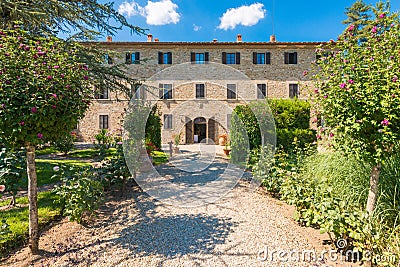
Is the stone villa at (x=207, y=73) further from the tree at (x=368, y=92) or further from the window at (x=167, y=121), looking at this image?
the tree at (x=368, y=92)

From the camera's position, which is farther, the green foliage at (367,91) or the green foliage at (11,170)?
the green foliage at (11,170)

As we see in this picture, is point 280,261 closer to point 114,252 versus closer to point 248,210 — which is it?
point 248,210

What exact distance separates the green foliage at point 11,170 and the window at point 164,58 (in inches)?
549

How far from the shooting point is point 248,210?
3.68 m

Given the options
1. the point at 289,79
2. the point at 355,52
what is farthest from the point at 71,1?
the point at 289,79

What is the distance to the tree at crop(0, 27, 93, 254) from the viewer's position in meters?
2.07

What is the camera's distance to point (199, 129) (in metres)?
17.7

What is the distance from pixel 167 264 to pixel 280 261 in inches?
45.8

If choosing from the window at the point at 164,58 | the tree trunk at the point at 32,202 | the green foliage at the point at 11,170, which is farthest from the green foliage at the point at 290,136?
the window at the point at 164,58

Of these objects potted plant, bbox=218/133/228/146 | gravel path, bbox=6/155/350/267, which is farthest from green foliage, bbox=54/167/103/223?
potted plant, bbox=218/133/228/146

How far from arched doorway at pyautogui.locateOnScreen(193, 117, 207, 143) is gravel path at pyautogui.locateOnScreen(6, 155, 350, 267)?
44.4 ft

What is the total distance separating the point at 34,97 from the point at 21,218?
216cm

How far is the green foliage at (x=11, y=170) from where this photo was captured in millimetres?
3383

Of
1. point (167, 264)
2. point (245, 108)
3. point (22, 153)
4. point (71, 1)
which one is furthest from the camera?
point (245, 108)
